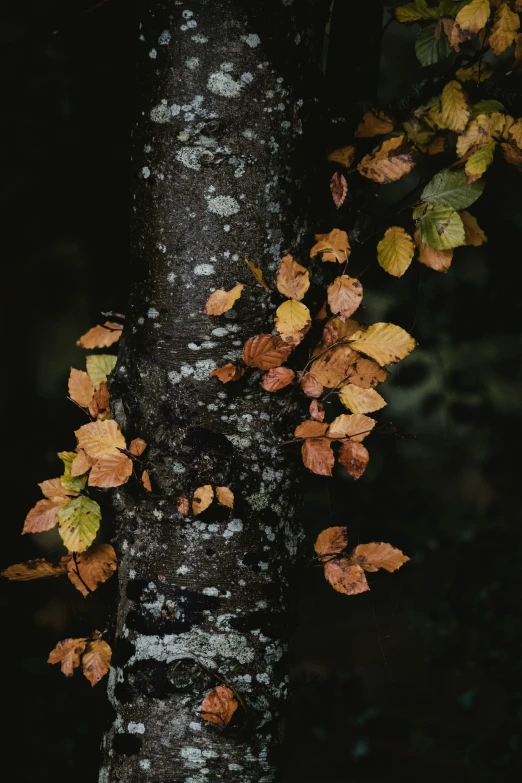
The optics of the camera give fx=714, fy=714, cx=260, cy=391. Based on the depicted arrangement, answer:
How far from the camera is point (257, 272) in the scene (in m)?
1.24

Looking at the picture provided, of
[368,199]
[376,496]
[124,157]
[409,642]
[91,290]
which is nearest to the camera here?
[368,199]

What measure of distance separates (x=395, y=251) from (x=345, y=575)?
650 mm

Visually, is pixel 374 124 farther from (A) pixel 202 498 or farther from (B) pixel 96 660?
(B) pixel 96 660

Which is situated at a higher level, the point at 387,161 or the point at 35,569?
the point at 387,161

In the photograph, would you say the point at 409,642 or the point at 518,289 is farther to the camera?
the point at 409,642

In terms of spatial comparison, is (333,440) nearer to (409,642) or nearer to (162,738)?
(162,738)

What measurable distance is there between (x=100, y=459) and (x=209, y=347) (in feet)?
0.93

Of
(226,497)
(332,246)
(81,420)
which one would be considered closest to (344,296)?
(332,246)

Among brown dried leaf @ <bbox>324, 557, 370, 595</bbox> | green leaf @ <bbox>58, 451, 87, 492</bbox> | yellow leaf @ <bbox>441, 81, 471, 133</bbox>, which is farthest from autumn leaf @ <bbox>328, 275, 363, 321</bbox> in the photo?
green leaf @ <bbox>58, 451, 87, 492</bbox>

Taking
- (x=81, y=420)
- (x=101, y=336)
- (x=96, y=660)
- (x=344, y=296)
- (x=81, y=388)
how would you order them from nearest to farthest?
(x=344, y=296) → (x=96, y=660) → (x=81, y=388) → (x=101, y=336) → (x=81, y=420)

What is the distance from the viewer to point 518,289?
288cm

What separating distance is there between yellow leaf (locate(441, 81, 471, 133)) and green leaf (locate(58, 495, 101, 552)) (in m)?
1.02

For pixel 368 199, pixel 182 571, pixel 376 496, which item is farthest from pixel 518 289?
pixel 182 571

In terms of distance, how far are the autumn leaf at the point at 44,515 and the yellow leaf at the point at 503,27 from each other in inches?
47.4
